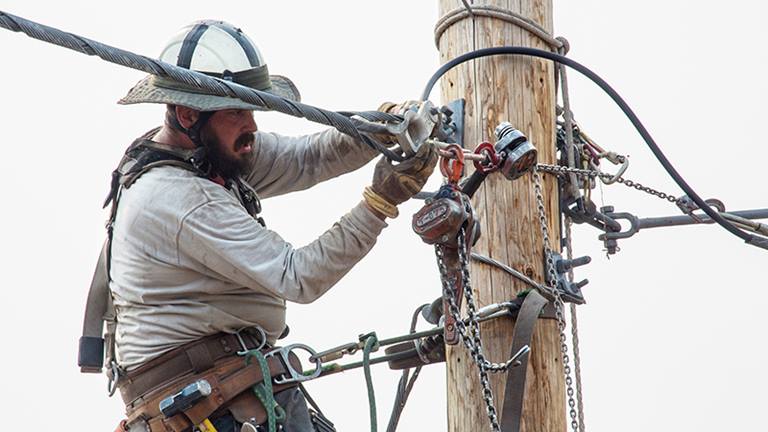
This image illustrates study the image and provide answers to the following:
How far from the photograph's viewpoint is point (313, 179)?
20.0 feet

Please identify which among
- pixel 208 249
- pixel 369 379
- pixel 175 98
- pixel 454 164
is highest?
pixel 175 98

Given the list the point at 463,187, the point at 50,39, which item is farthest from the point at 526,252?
the point at 50,39

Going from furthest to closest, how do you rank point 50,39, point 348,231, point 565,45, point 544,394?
point 565,45, point 544,394, point 348,231, point 50,39

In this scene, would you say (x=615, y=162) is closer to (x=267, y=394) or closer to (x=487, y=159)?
(x=487, y=159)

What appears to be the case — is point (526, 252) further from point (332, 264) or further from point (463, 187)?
point (332, 264)

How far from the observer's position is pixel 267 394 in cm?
522

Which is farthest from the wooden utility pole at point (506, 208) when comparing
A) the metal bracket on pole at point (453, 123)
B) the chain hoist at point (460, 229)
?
the chain hoist at point (460, 229)

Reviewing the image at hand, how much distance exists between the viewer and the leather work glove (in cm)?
509

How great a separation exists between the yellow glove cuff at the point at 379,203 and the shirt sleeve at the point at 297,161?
0.85 metres

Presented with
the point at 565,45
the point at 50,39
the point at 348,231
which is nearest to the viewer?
the point at 50,39

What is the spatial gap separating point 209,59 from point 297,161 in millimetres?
733

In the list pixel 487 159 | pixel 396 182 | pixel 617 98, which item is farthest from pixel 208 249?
pixel 617 98

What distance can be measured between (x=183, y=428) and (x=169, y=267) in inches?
21.2

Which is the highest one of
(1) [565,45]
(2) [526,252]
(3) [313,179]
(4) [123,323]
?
(1) [565,45]
